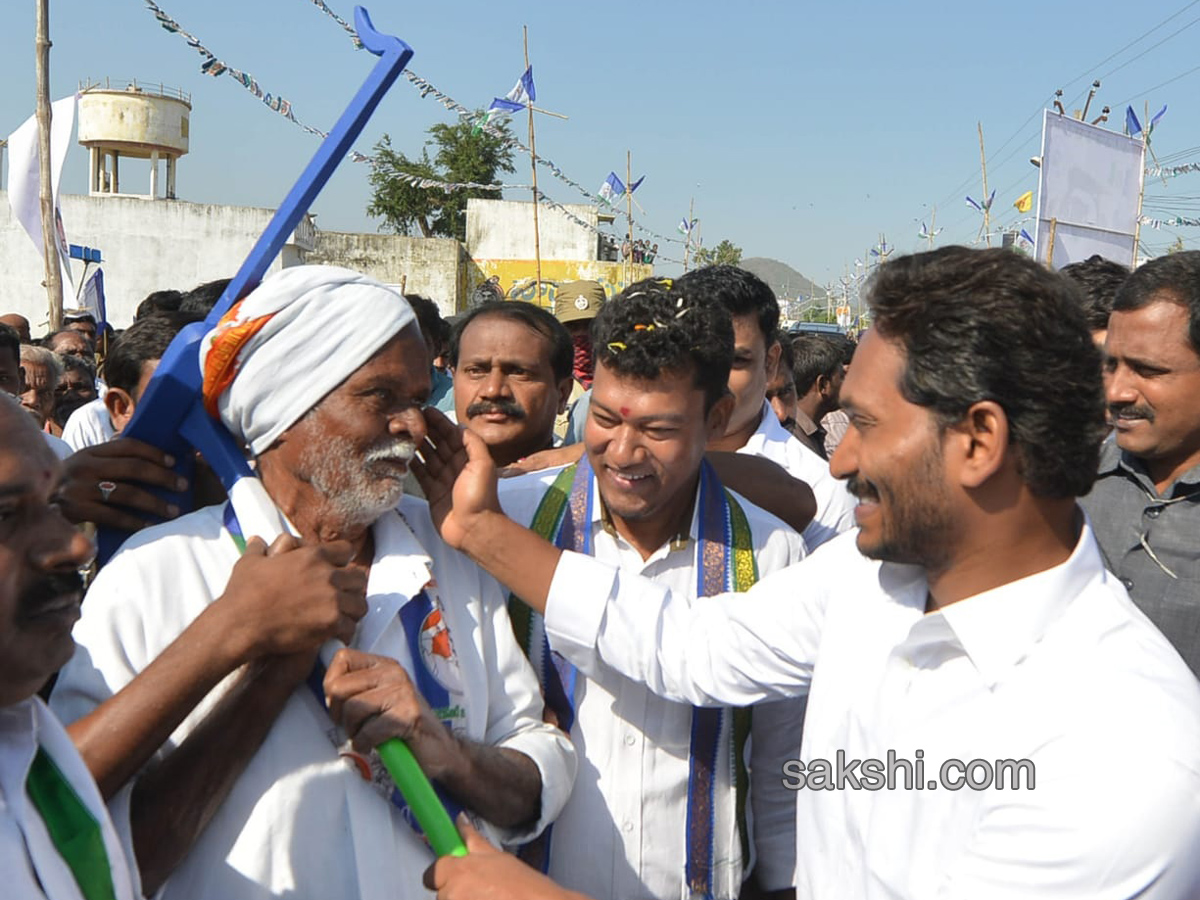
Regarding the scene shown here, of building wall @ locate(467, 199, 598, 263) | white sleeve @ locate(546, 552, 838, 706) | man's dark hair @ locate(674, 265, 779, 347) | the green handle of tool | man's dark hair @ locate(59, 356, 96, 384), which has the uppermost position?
building wall @ locate(467, 199, 598, 263)

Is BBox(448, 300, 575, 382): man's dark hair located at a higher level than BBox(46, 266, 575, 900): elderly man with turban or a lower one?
higher

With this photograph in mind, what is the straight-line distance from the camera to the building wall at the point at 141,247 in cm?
2759

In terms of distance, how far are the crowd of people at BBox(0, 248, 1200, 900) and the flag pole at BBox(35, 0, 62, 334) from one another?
9.86m

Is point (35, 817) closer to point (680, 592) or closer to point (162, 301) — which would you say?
point (680, 592)

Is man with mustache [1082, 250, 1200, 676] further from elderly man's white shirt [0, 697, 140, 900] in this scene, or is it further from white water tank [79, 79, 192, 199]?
white water tank [79, 79, 192, 199]

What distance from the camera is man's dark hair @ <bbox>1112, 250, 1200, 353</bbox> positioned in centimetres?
314

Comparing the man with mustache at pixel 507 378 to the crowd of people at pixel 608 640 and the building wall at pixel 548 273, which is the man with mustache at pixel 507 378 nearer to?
the crowd of people at pixel 608 640

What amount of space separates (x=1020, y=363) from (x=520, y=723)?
1.23 m

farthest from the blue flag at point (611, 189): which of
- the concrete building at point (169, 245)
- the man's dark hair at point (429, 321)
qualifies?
the man's dark hair at point (429, 321)

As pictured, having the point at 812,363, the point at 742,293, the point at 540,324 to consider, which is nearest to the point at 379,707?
the point at 540,324

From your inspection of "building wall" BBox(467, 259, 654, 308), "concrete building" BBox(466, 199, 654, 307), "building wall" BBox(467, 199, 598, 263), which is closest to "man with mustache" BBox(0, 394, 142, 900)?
"building wall" BBox(467, 259, 654, 308)

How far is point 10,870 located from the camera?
1278 mm

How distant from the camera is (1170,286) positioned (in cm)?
321

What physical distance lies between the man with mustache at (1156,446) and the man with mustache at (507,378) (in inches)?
72.1
